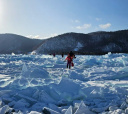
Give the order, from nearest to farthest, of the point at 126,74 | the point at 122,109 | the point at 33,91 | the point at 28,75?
the point at 122,109 < the point at 33,91 < the point at 28,75 < the point at 126,74

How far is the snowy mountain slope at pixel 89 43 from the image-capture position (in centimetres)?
7644

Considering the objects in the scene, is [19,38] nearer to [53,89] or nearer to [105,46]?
[105,46]

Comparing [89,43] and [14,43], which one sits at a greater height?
[14,43]

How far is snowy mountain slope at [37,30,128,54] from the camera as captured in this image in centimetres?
7644

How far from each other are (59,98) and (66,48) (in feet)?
246

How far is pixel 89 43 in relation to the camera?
8431 centimetres

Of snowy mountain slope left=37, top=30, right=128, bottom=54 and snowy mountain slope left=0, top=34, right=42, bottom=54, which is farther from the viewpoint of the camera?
snowy mountain slope left=0, top=34, right=42, bottom=54

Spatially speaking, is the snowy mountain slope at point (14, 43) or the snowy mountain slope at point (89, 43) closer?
the snowy mountain slope at point (89, 43)

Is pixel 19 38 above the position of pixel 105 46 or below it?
above

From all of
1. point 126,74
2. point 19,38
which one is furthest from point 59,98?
point 19,38

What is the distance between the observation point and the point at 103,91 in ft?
13.2

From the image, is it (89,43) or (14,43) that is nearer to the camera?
(89,43)

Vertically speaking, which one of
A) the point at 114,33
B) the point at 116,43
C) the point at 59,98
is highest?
the point at 114,33

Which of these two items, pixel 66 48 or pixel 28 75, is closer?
pixel 28 75
